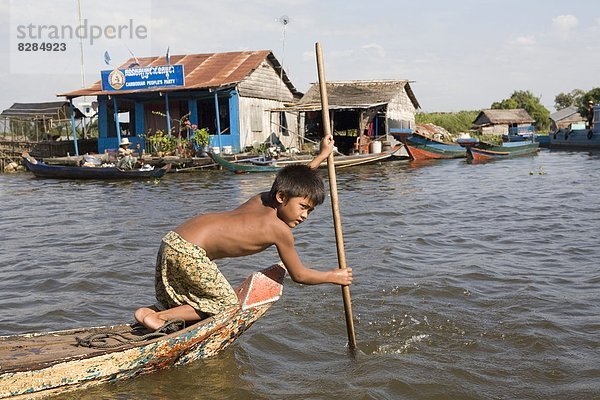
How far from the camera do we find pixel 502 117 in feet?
111

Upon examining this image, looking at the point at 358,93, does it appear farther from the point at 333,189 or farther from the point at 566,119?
the point at 566,119

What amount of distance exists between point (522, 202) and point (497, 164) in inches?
367

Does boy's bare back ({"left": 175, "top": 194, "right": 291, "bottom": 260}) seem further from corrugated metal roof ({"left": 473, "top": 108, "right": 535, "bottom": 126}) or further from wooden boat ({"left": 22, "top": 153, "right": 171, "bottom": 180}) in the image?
corrugated metal roof ({"left": 473, "top": 108, "right": 535, "bottom": 126})

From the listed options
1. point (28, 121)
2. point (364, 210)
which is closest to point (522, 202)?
point (364, 210)

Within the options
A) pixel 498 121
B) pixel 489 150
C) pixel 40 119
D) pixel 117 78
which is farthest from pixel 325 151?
pixel 498 121

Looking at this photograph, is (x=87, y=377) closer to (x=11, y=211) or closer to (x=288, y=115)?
(x=11, y=211)

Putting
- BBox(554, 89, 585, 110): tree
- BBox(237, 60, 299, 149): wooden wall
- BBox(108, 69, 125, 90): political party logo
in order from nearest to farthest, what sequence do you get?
BBox(108, 69, 125, 90): political party logo → BBox(237, 60, 299, 149): wooden wall → BBox(554, 89, 585, 110): tree

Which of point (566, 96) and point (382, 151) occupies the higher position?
point (566, 96)

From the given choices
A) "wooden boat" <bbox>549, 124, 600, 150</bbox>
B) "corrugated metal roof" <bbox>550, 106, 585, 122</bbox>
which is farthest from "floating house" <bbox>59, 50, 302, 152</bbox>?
"corrugated metal roof" <bbox>550, 106, 585, 122</bbox>

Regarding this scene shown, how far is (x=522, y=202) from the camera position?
10898mm

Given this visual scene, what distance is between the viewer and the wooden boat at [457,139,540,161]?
2066cm

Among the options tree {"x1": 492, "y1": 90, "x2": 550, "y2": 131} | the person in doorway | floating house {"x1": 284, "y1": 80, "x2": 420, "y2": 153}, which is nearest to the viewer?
the person in doorway

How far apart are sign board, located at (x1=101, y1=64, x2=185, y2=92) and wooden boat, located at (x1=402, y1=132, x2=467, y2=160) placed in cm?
809

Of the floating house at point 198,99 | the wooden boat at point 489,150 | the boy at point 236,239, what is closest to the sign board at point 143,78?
the floating house at point 198,99
